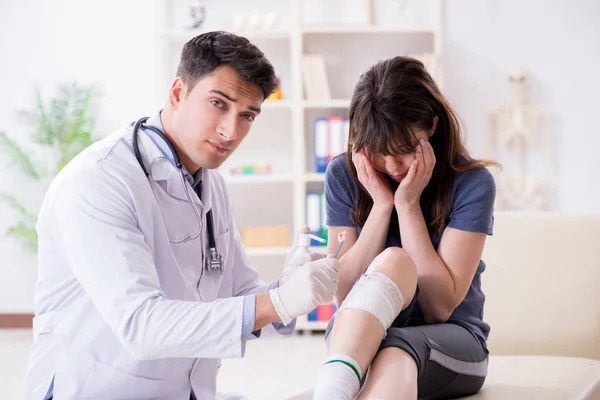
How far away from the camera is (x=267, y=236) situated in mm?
4363

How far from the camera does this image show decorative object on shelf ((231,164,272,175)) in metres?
4.39

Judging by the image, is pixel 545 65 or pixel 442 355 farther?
pixel 545 65

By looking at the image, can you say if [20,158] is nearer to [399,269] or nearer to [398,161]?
[398,161]

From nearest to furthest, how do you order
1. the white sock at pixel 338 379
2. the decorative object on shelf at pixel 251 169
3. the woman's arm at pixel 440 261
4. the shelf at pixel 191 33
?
1. the white sock at pixel 338 379
2. the woman's arm at pixel 440 261
3. the shelf at pixel 191 33
4. the decorative object on shelf at pixel 251 169

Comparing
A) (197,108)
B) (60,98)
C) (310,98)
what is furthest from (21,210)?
(197,108)

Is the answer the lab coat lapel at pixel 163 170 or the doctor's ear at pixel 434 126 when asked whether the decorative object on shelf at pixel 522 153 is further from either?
the lab coat lapel at pixel 163 170

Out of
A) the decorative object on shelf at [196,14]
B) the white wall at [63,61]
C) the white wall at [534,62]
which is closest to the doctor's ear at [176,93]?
the decorative object on shelf at [196,14]

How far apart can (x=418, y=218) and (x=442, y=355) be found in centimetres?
33

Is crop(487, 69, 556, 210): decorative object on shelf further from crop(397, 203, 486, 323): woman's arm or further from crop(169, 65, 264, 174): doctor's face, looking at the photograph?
crop(169, 65, 264, 174): doctor's face

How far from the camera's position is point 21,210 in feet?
14.9

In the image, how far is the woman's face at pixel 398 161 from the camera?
181 centimetres

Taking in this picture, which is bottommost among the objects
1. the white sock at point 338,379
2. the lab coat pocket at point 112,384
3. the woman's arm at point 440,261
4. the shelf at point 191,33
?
the lab coat pocket at point 112,384

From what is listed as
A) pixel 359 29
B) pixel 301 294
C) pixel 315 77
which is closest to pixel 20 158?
pixel 315 77

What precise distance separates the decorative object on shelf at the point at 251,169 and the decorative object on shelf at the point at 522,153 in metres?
1.24
